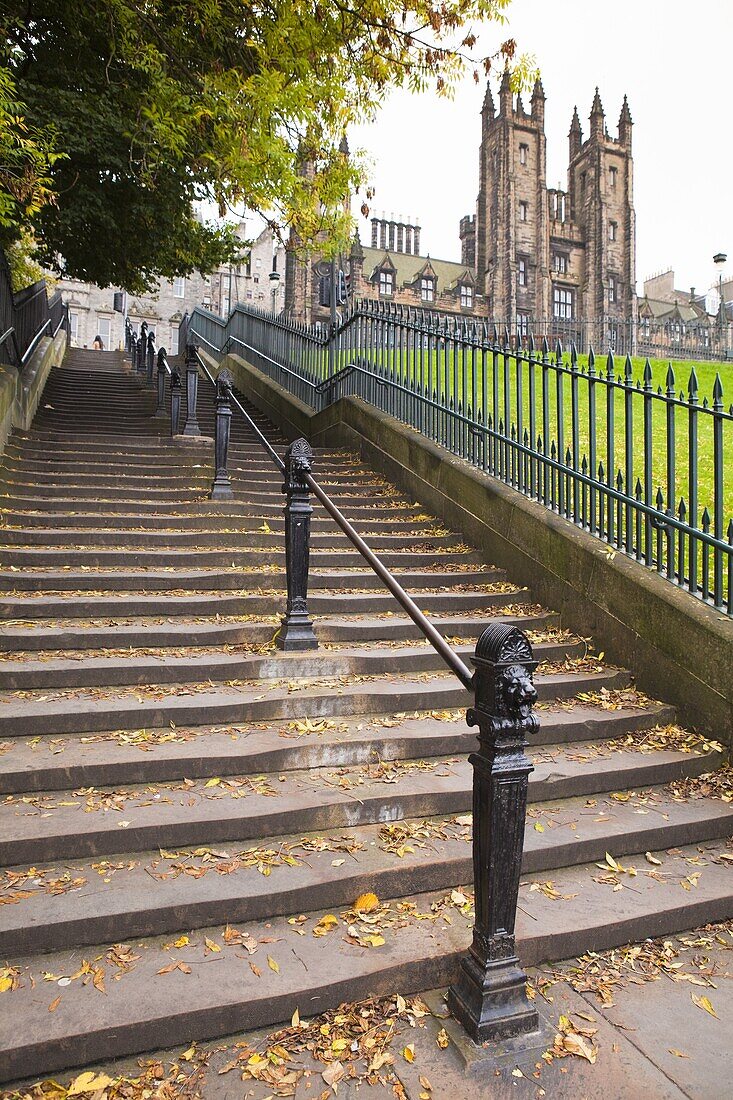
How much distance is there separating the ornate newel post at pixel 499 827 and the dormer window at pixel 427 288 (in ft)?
175

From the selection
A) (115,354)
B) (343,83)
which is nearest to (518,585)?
(343,83)

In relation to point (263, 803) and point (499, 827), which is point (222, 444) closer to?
point (263, 803)

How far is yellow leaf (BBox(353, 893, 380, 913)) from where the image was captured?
296 cm

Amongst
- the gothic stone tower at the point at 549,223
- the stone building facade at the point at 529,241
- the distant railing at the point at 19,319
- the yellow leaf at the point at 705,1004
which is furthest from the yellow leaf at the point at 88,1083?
the gothic stone tower at the point at 549,223

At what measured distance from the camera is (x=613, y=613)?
519 cm

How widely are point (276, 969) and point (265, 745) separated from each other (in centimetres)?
134

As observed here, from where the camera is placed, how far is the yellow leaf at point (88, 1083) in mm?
2152

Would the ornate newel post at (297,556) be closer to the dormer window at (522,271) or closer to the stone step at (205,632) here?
the stone step at (205,632)

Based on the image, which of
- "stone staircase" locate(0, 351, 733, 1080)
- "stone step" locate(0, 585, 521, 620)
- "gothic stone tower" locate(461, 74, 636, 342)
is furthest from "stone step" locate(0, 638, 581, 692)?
"gothic stone tower" locate(461, 74, 636, 342)

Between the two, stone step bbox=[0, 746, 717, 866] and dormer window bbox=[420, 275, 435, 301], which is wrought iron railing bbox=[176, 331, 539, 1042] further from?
dormer window bbox=[420, 275, 435, 301]

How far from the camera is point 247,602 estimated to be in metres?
5.48

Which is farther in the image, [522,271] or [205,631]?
[522,271]

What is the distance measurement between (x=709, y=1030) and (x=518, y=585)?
13.4ft

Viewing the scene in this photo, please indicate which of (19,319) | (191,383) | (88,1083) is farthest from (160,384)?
(88,1083)
